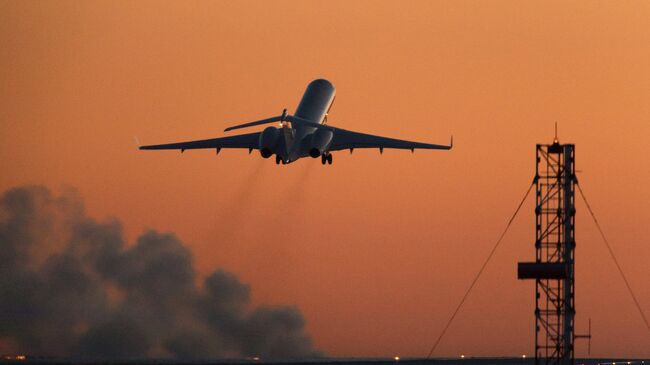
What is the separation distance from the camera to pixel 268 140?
482ft

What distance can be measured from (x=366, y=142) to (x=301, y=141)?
29.7ft

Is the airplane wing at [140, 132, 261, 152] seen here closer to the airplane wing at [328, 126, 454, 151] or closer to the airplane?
the airplane

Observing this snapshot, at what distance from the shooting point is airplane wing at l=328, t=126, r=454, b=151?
156 metres

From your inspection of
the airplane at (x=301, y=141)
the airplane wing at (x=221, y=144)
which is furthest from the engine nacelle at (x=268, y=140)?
the airplane wing at (x=221, y=144)

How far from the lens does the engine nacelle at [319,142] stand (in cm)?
15062

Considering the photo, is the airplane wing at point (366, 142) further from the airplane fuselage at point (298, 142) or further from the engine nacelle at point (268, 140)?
the engine nacelle at point (268, 140)

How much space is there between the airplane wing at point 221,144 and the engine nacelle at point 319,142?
818cm

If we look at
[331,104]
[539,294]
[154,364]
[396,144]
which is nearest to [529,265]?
[539,294]

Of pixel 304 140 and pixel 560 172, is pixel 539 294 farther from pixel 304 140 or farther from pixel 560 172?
pixel 304 140

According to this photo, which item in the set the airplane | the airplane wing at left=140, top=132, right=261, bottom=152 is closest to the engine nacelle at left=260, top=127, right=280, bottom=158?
the airplane

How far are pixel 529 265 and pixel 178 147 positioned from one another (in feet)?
140

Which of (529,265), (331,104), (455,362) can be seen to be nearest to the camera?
(529,265)

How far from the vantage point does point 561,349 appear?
138 metres

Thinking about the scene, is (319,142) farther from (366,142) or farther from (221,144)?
(221,144)
